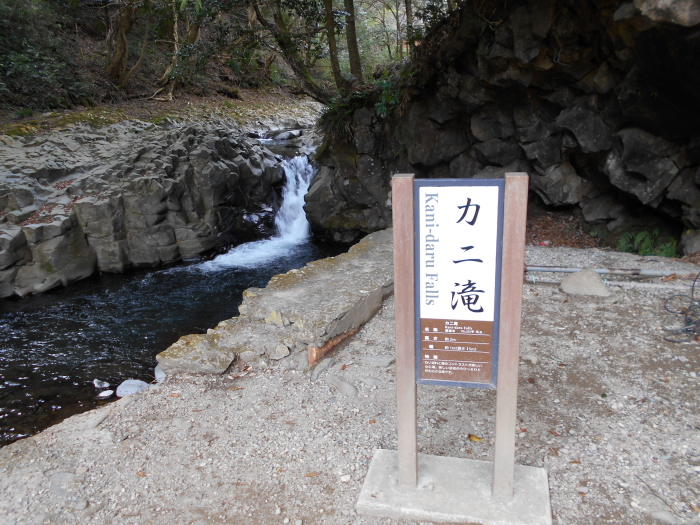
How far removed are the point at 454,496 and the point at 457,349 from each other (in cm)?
89

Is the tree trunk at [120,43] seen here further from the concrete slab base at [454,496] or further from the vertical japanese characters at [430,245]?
the concrete slab base at [454,496]

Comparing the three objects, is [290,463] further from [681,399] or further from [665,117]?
[665,117]

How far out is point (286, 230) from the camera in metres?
12.8

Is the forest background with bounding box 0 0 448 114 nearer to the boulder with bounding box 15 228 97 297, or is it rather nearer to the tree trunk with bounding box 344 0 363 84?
the tree trunk with bounding box 344 0 363 84

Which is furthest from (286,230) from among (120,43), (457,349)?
(457,349)

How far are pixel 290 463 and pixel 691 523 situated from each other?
7.62ft

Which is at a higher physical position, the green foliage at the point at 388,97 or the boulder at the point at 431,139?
the green foliage at the point at 388,97

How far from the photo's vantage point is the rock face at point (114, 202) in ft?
28.9

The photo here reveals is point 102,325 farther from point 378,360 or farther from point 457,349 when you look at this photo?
point 457,349

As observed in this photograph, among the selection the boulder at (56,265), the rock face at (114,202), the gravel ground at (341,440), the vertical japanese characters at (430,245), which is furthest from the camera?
the rock face at (114,202)

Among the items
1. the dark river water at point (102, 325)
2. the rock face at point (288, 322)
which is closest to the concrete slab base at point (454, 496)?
the rock face at point (288, 322)

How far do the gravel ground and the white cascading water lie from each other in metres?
6.45

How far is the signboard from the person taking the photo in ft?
7.80

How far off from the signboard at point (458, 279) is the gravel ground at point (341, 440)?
958 mm
